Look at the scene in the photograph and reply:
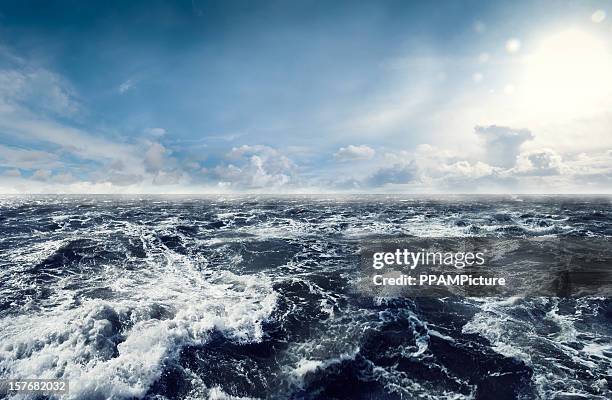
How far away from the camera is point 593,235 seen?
103 feet

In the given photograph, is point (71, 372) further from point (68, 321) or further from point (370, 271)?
point (370, 271)

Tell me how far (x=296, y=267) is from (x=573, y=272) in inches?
712

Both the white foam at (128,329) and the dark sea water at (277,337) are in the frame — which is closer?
the dark sea water at (277,337)

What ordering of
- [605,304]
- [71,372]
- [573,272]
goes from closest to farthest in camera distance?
1. [71,372]
2. [605,304]
3. [573,272]

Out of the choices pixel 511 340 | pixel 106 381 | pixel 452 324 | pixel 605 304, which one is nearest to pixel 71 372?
pixel 106 381

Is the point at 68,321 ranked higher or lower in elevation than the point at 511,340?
higher

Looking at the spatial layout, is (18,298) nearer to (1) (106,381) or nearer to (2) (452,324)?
(1) (106,381)

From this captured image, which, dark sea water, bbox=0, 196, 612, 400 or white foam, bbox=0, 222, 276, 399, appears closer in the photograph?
dark sea water, bbox=0, 196, 612, 400

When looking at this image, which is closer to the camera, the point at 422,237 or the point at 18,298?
the point at 18,298

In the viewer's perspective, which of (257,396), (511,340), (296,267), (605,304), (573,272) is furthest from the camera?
(296,267)

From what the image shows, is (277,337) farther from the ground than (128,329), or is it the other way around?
(128,329)

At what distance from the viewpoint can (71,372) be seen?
30.5 feet

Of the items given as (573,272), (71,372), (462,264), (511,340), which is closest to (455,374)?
(511,340)

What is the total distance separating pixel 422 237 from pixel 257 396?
1037 inches
